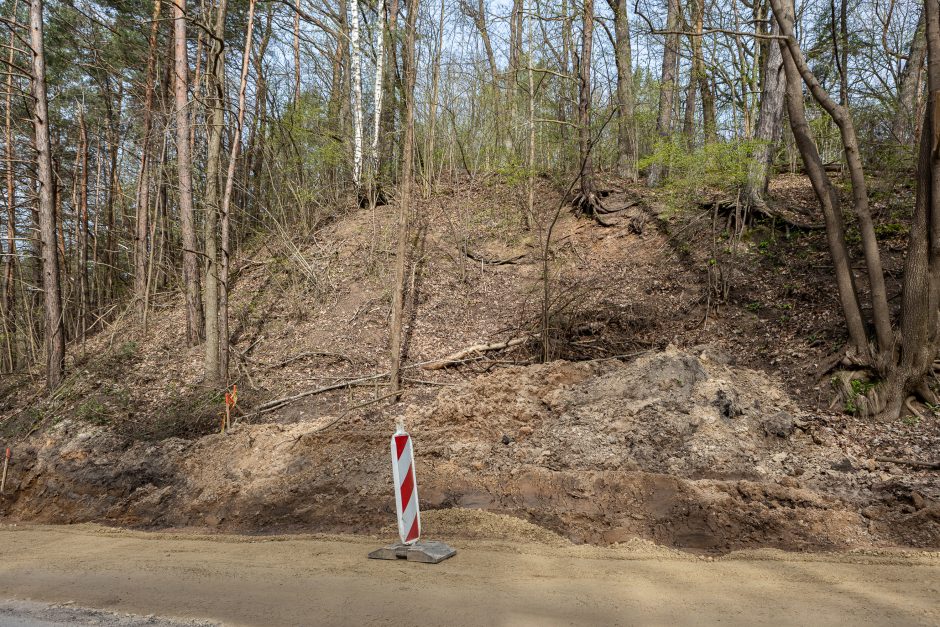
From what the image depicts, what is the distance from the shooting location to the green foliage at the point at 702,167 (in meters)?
11.4

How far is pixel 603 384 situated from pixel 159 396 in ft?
29.3

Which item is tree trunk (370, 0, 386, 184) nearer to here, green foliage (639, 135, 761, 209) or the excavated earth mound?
green foliage (639, 135, 761, 209)

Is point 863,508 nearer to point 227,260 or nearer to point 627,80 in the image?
point 227,260

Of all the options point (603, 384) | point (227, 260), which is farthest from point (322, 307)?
point (603, 384)

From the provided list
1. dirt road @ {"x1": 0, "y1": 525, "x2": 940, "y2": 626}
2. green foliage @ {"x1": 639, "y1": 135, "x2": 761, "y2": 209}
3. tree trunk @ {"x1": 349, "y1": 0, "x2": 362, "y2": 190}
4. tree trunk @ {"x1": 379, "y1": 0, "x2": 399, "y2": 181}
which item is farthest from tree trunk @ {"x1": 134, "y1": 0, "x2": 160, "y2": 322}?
green foliage @ {"x1": 639, "y1": 135, "x2": 761, "y2": 209}

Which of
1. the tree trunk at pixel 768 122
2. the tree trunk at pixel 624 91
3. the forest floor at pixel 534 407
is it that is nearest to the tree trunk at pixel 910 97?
the forest floor at pixel 534 407

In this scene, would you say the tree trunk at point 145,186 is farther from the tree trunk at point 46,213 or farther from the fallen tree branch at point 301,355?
the fallen tree branch at point 301,355

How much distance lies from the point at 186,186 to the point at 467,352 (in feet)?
24.1

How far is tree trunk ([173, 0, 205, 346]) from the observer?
40.5ft

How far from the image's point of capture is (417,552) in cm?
540

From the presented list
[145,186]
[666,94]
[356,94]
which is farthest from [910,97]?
[145,186]

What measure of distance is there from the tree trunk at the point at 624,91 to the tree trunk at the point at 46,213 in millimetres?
13635

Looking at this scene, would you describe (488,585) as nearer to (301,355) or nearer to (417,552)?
(417,552)

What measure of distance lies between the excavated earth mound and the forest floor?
1.3 inches
